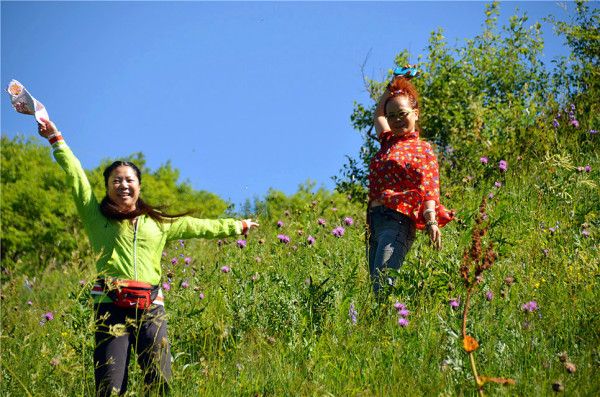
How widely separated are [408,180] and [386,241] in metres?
0.44

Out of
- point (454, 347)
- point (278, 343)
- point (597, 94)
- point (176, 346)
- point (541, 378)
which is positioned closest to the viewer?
point (541, 378)

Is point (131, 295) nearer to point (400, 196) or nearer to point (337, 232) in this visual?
point (400, 196)

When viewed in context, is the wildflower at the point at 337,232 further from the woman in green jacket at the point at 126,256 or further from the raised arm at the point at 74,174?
the raised arm at the point at 74,174

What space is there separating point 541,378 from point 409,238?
1.58 metres

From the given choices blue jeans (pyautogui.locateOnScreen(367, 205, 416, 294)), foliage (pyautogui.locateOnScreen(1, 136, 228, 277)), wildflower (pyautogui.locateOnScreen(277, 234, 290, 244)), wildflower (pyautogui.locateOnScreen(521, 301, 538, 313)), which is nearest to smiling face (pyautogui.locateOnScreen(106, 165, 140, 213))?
blue jeans (pyautogui.locateOnScreen(367, 205, 416, 294))

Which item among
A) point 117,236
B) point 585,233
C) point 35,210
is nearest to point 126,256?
point 117,236

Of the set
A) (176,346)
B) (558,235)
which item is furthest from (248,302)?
(558,235)

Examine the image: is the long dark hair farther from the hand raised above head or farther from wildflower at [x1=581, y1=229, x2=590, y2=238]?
wildflower at [x1=581, y1=229, x2=590, y2=238]

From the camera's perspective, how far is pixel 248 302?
4246 mm

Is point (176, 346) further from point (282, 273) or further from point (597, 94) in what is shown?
point (597, 94)

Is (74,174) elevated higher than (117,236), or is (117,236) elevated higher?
(74,174)

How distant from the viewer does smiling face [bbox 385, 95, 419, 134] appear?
4582 millimetres

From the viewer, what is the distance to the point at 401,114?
459cm

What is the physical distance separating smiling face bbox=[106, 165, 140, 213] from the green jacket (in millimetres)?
100
